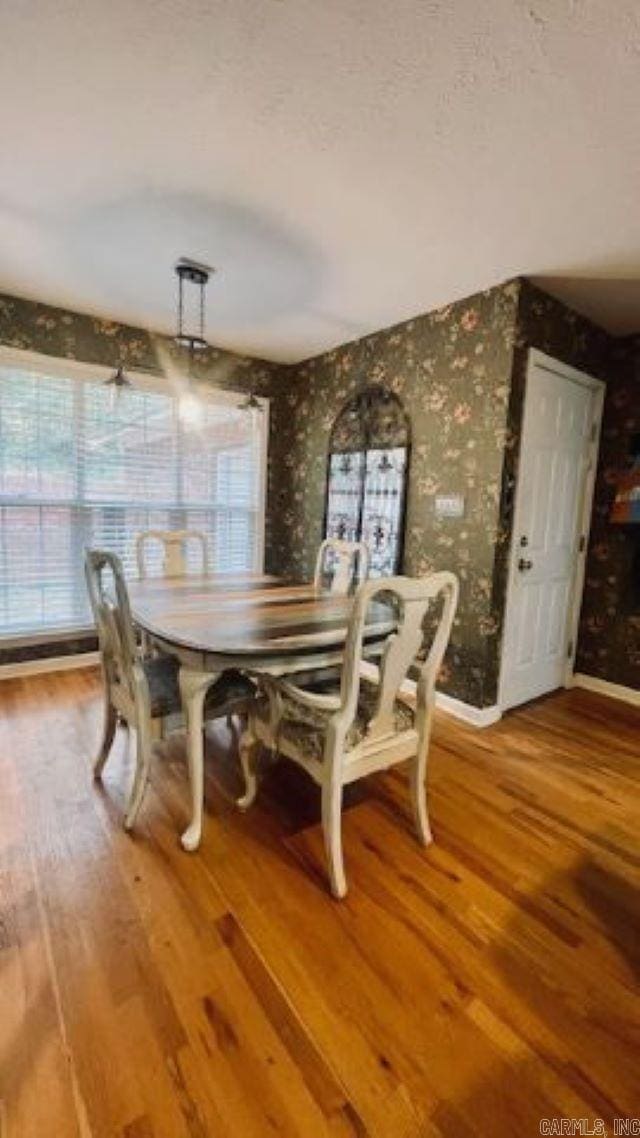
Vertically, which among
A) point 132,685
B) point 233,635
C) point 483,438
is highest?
point 483,438

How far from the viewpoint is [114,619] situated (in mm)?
1746

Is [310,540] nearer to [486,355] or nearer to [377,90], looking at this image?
[486,355]

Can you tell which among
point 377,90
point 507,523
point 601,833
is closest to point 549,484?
point 507,523

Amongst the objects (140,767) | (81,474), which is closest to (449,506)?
(140,767)

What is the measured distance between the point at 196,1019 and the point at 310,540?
10.8ft

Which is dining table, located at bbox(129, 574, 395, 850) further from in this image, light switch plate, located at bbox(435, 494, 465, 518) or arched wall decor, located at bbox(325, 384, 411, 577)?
arched wall decor, located at bbox(325, 384, 411, 577)

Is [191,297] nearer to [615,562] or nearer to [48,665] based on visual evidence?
[48,665]

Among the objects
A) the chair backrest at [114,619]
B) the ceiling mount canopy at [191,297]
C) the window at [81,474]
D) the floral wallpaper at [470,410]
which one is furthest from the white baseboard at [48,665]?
the ceiling mount canopy at [191,297]

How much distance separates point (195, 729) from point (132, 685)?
0.29m

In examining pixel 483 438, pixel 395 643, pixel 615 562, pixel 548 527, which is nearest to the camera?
pixel 395 643

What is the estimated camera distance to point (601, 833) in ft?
6.37

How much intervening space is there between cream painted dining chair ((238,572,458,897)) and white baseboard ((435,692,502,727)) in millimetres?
1125

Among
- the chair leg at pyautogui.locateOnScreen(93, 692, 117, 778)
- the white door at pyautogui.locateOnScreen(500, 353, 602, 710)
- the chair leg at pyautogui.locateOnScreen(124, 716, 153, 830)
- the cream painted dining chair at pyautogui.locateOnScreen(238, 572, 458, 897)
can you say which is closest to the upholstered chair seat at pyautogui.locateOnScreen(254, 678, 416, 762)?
the cream painted dining chair at pyautogui.locateOnScreen(238, 572, 458, 897)

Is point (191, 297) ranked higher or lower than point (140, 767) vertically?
higher
